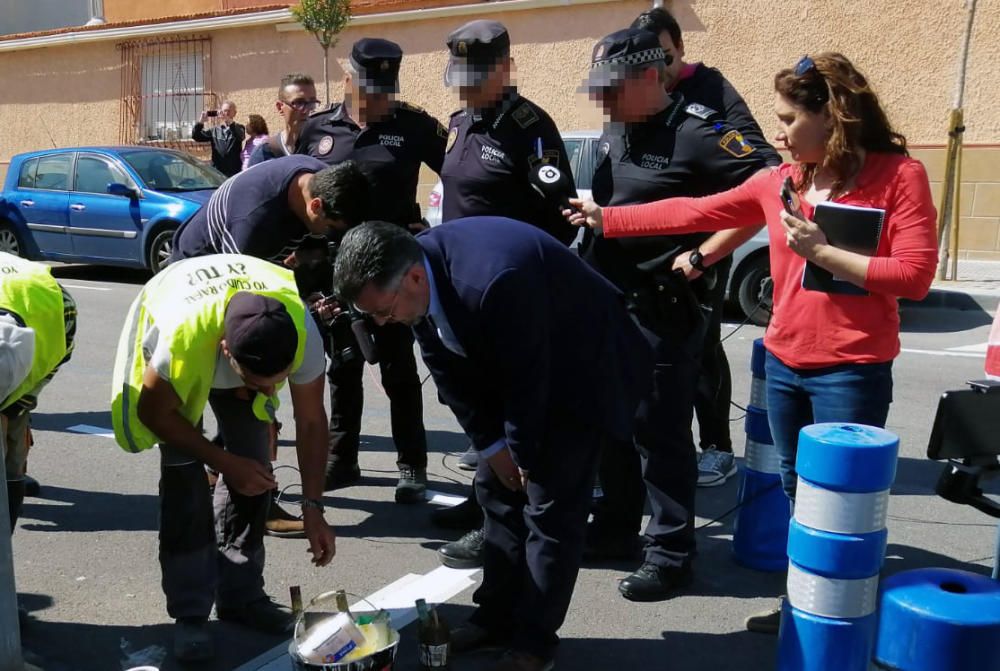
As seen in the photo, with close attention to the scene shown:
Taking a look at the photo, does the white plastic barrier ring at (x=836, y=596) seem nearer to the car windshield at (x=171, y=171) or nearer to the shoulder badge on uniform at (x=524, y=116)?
the shoulder badge on uniform at (x=524, y=116)

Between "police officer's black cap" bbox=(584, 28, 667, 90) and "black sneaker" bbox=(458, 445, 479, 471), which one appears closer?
"police officer's black cap" bbox=(584, 28, 667, 90)

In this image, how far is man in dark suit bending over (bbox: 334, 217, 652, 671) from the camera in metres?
2.63

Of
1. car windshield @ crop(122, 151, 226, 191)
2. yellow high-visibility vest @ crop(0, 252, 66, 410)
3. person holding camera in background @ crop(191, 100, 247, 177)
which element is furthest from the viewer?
person holding camera in background @ crop(191, 100, 247, 177)

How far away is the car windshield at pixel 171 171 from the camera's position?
37.4 ft

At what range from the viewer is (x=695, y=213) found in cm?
328

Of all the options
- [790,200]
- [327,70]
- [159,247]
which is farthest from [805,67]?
[327,70]

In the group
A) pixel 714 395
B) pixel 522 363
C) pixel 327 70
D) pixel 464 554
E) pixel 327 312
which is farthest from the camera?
pixel 327 70

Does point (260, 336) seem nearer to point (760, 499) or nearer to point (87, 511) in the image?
point (760, 499)

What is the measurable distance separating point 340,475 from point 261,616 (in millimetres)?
1437

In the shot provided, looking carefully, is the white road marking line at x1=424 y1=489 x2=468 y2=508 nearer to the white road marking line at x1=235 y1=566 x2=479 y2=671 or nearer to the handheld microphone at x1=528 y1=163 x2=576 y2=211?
the white road marking line at x1=235 y1=566 x2=479 y2=671

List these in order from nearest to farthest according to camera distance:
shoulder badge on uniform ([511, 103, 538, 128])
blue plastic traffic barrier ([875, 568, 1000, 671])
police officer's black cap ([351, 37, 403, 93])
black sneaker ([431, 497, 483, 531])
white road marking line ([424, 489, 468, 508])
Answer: blue plastic traffic barrier ([875, 568, 1000, 671])
shoulder badge on uniform ([511, 103, 538, 128])
black sneaker ([431, 497, 483, 531])
police officer's black cap ([351, 37, 403, 93])
white road marking line ([424, 489, 468, 508])

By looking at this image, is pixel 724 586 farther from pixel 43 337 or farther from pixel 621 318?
pixel 43 337

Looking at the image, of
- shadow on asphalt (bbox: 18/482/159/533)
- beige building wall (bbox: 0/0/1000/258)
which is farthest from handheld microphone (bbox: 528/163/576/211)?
beige building wall (bbox: 0/0/1000/258)

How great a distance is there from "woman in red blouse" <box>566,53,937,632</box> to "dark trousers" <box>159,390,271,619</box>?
172 cm
